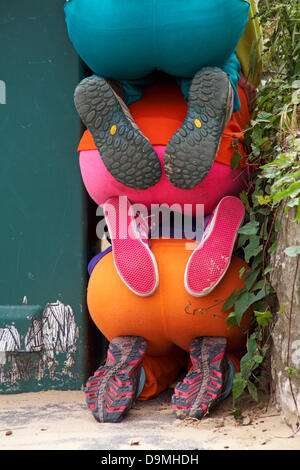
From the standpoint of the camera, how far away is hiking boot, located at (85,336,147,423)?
197 centimetres

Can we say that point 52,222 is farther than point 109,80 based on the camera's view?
Yes

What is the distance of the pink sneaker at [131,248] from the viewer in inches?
80.5

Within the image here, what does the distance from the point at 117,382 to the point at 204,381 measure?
278 millimetres

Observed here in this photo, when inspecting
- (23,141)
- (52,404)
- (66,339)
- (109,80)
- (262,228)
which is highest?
(109,80)

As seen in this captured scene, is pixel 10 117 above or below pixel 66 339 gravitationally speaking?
above

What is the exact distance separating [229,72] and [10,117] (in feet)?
2.79

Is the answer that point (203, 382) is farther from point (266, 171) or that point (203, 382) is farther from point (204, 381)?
point (266, 171)

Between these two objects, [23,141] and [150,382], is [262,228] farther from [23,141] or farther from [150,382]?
[23,141]

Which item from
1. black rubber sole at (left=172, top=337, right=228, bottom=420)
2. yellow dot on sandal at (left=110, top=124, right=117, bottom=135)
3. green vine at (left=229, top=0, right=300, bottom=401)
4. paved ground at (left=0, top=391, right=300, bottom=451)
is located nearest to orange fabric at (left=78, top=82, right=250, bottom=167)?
green vine at (left=229, top=0, right=300, bottom=401)

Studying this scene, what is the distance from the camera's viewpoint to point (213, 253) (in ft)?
6.67

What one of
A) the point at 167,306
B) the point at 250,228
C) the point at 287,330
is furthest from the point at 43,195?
the point at 287,330

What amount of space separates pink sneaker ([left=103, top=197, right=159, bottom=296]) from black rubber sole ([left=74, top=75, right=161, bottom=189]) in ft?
0.68
